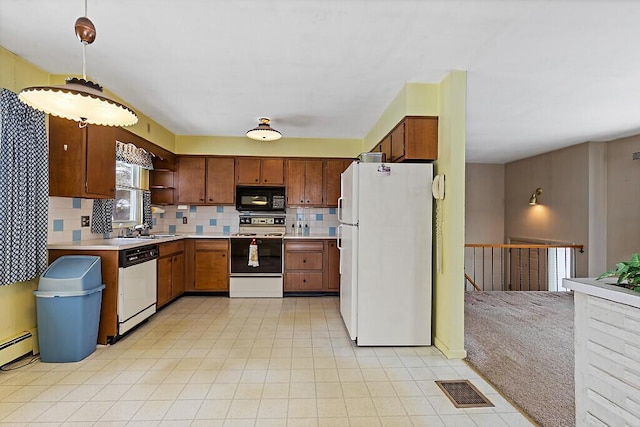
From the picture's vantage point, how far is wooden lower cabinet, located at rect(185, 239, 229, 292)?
5.02 metres

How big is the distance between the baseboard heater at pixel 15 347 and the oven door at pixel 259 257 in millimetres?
2471

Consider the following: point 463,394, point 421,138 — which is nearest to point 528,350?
point 463,394

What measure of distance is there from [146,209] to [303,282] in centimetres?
256

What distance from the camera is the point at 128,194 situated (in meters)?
4.64

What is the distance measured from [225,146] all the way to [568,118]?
4827 millimetres

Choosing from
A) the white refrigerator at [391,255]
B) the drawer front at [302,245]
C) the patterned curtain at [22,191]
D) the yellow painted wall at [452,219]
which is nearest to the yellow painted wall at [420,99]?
the yellow painted wall at [452,219]

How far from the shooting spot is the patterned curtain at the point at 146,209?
15.7 ft

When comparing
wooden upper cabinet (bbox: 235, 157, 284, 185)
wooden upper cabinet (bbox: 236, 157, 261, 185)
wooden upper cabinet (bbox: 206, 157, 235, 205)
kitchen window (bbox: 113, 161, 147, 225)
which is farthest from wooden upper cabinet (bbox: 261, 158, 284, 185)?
kitchen window (bbox: 113, 161, 147, 225)

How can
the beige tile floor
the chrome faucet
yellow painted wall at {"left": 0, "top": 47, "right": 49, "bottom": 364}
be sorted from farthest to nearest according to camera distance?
the chrome faucet
yellow painted wall at {"left": 0, "top": 47, "right": 49, "bottom": 364}
the beige tile floor

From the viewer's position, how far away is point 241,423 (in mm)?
1938

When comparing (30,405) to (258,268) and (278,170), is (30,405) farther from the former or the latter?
(278,170)

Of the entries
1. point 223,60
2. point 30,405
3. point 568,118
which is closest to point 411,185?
point 223,60

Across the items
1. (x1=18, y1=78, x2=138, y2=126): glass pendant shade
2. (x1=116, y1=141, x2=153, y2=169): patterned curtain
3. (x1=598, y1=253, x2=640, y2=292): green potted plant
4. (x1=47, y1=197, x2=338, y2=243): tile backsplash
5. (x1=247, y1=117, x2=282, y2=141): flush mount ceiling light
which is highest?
(x1=247, y1=117, x2=282, y2=141): flush mount ceiling light

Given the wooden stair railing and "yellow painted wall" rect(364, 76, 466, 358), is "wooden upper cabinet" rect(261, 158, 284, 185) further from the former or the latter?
the wooden stair railing
